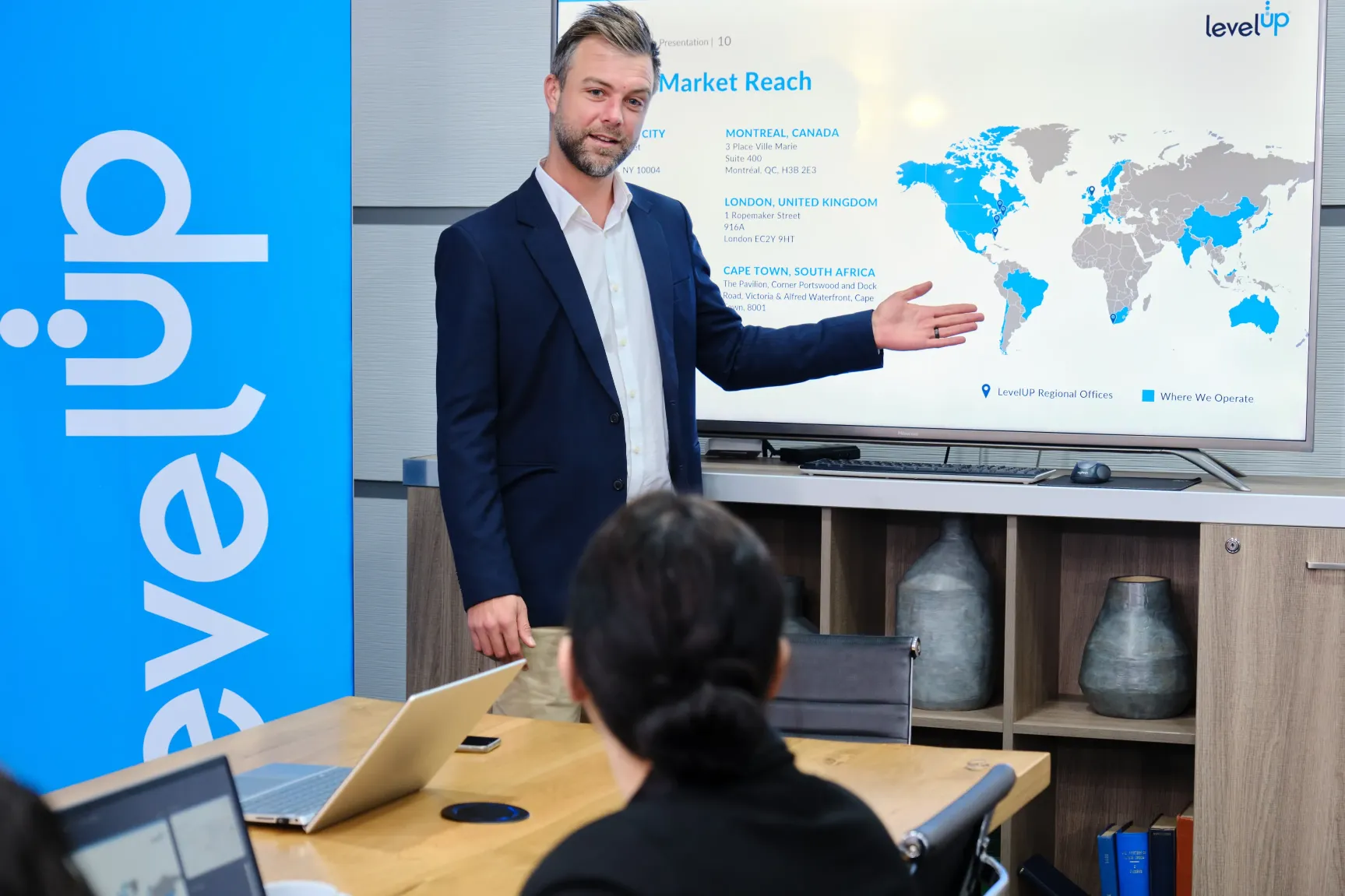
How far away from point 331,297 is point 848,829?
2.25 m

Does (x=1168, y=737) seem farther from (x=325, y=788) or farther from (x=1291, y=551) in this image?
(x=325, y=788)

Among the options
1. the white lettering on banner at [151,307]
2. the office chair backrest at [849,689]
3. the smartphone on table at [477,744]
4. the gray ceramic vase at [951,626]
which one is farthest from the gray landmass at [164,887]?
the gray ceramic vase at [951,626]

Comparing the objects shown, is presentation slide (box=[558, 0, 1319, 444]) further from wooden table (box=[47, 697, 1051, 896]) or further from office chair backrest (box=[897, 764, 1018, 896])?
office chair backrest (box=[897, 764, 1018, 896])

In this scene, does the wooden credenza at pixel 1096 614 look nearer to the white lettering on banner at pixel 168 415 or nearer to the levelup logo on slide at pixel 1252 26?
the white lettering on banner at pixel 168 415

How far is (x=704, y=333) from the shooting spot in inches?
121

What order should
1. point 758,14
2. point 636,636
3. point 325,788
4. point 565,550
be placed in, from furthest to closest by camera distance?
1. point 758,14
2. point 565,550
3. point 325,788
4. point 636,636

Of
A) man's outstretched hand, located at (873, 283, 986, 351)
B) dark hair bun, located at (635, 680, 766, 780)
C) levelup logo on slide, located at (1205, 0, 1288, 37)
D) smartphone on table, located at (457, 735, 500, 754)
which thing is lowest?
smartphone on table, located at (457, 735, 500, 754)

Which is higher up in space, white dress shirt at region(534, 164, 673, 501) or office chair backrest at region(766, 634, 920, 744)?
white dress shirt at region(534, 164, 673, 501)

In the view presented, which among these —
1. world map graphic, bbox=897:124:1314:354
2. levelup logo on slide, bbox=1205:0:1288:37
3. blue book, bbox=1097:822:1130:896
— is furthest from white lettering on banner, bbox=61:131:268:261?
blue book, bbox=1097:822:1130:896

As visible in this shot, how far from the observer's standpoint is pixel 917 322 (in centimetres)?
286

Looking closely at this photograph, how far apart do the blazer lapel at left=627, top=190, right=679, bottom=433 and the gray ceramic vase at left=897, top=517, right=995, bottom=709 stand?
2.29ft

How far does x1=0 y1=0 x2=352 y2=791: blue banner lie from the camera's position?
303 centimetres

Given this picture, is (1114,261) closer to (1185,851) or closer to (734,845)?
(1185,851)

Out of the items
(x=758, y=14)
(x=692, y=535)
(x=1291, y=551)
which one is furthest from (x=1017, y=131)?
(x=692, y=535)
